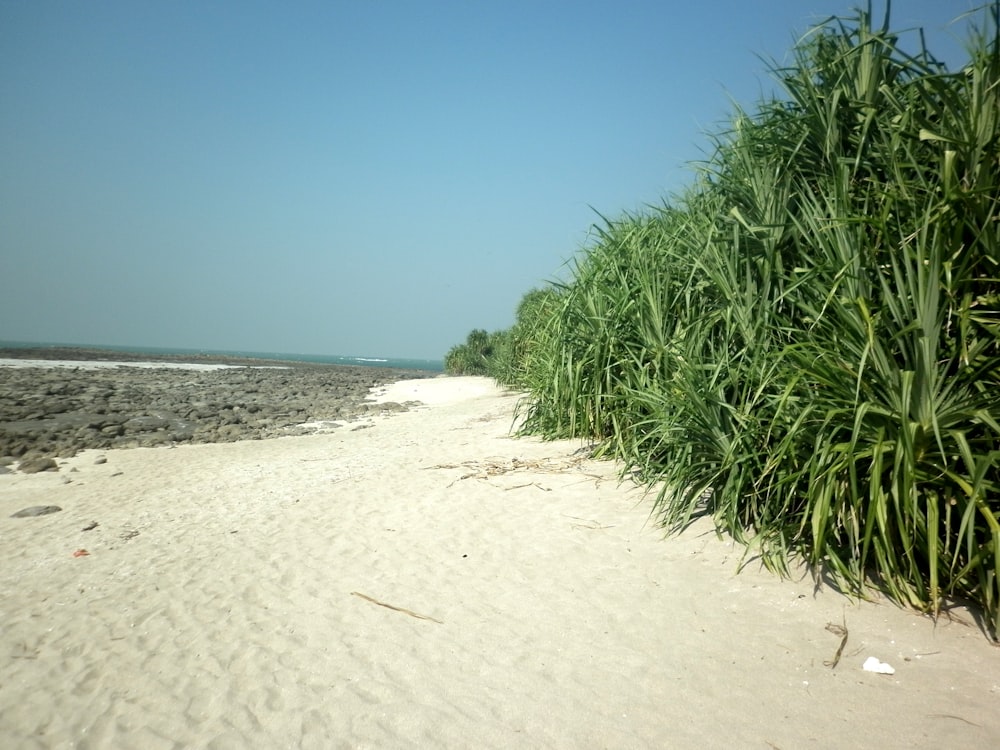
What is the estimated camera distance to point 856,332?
3174 mm

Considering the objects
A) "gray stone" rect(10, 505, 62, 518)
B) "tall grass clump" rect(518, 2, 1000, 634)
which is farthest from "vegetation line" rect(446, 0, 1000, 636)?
"gray stone" rect(10, 505, 62, 518)

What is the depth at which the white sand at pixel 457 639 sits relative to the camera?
258cm

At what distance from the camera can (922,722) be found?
2.38 metres

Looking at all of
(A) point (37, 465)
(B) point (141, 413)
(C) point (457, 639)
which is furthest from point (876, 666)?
Answer: (B) point (141, 413)

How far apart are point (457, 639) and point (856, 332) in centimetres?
261

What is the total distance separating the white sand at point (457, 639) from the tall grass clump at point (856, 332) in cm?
37

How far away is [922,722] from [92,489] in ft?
26.9

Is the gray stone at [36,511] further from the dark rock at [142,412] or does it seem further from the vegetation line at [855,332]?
the vegetation line at [855,332]

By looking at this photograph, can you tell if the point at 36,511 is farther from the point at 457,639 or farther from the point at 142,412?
the point at 142,412

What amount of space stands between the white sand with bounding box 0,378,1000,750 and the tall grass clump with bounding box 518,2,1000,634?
0.37 metres

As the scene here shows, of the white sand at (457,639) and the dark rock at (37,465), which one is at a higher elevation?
the white sand at (457,639)

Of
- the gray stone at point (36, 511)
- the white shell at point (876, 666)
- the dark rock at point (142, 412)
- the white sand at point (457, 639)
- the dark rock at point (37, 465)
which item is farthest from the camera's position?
the dark rock at point (142, 412)

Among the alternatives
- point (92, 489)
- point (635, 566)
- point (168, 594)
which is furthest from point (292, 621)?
point (92, 489)

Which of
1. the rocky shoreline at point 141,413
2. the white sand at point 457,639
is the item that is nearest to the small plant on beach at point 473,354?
the rocky shoreline at point 141,413
